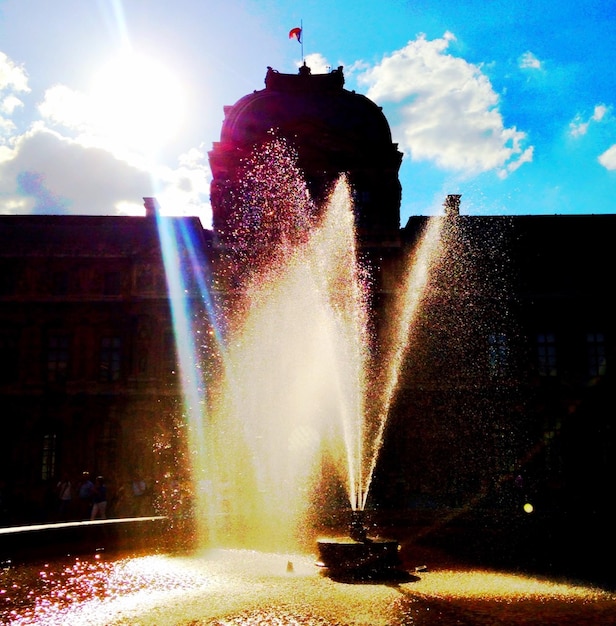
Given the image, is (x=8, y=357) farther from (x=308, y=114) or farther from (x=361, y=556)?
(x=361, y=556)

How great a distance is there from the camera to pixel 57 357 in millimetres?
29094

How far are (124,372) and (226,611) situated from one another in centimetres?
2357

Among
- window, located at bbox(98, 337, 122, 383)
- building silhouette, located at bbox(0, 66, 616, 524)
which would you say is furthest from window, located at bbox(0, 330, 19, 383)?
window, located at bbox(98, 337, 122, 383)

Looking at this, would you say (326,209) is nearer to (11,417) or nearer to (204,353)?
(204,353)

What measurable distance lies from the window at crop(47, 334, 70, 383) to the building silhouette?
6cm

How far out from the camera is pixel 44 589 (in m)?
7.45

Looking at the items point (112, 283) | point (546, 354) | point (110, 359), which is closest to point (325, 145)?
point (112, 283)

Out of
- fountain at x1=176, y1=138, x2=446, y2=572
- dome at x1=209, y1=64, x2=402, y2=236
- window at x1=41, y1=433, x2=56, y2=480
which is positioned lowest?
window at x1=41, y1=433, x2=56, y2=480

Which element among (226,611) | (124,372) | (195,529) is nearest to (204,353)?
(124,372)

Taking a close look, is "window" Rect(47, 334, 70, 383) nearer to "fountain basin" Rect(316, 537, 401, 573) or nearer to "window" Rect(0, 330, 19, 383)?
"window" Rect(0, 330, 19, 383)

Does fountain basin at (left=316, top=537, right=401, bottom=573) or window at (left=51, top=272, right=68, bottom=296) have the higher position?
window at (left=51, top=272, right=68, bottom=296)

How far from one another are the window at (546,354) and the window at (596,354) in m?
1.61

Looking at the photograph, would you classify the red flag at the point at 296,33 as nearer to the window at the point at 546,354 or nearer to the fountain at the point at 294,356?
the fountain at the point at 294,356

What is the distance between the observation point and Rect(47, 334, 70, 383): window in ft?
95.0
